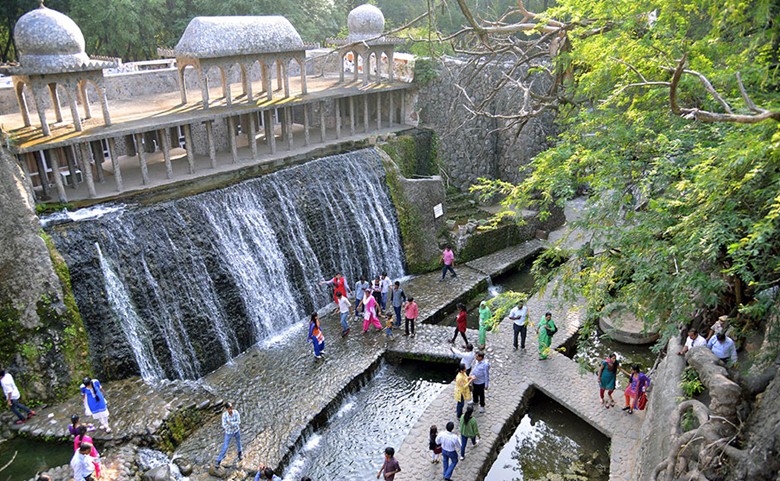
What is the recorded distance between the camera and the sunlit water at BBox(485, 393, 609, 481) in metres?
10.4

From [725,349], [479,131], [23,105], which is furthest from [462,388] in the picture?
[479,131]

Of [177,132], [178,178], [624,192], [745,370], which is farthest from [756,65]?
[177,132]

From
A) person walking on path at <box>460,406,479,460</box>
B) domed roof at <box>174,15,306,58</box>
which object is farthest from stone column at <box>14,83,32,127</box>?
person walking on path at <box>460,406,479,460</box>

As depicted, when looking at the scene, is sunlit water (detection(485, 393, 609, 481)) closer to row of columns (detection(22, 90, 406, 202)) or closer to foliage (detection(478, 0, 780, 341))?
foliage (detection(478, 0, 780, 341))

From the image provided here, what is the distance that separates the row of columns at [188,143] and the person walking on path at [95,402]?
557cm

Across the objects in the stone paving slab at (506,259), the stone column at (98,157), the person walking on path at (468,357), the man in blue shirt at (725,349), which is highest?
the stone column at (98,157)

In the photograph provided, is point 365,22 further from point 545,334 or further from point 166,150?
point 545,334

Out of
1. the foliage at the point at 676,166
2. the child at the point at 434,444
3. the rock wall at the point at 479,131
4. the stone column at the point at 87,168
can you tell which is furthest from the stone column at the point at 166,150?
the child at the point at 434,444

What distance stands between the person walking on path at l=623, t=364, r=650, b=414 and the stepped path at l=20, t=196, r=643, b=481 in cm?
20

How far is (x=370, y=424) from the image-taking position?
11.5 m

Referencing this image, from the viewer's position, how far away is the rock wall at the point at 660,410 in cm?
859

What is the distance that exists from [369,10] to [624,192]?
576 inches

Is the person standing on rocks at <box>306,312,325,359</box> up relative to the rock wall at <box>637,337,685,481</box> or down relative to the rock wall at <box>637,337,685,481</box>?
down

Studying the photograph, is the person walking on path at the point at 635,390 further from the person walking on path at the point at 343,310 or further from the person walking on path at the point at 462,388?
the person walking on path at the point at 343,310
